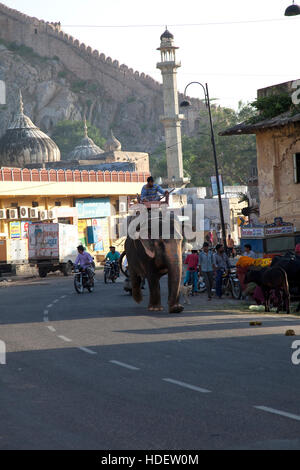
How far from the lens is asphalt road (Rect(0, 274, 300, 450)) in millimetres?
7352

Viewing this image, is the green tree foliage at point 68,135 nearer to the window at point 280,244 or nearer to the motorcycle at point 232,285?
the window at point 280,244

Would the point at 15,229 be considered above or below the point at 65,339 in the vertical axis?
above

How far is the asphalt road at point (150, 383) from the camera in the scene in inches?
289

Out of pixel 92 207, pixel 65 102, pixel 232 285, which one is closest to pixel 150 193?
pixel 232 285

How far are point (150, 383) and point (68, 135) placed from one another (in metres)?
135

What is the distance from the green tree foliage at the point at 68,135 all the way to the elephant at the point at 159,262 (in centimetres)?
12154

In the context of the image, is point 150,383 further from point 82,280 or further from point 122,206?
point 122,206

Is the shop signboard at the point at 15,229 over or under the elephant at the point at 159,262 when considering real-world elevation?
over

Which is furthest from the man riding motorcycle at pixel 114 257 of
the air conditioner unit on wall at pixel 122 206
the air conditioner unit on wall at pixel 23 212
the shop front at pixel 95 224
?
the air conditioner unit on wall at pixel 122 206

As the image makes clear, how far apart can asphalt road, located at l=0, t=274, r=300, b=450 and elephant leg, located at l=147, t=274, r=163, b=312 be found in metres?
1.05

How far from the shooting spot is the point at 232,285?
24.0 meters

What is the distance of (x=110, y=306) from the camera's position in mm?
22344

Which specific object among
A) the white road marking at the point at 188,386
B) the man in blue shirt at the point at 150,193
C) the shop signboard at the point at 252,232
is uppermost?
the man in blue shirt at the point at 150,193

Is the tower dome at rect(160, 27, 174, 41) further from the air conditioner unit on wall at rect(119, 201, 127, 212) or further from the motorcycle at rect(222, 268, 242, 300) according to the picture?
the motorcycle at rect(222, 268, 242, 300)
